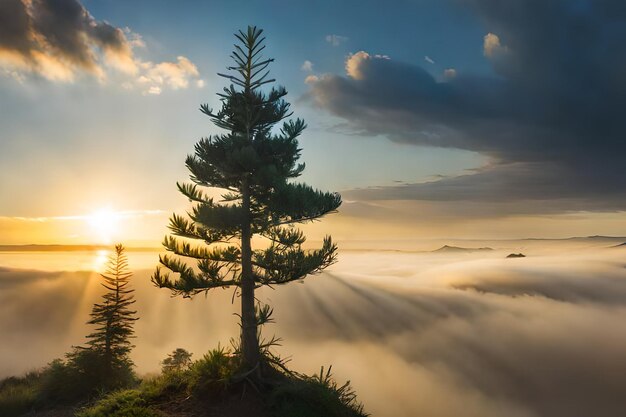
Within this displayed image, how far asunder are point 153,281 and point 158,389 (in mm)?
3561

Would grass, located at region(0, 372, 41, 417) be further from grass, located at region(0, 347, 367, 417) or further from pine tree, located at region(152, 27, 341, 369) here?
pine tree, located at region(152, 27, 341, 369)

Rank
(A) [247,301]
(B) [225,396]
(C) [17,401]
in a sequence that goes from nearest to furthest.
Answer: (B) [225,396] → (A) [247,301] → (C) [17,401]

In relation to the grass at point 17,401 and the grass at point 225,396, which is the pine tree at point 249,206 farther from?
the grass at point 17,401

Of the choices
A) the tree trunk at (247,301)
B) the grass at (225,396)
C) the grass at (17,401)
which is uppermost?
the tree trunk at (247,301)

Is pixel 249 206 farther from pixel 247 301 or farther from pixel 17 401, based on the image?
pixel 17 401

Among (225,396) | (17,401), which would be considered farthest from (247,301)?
(17,401)

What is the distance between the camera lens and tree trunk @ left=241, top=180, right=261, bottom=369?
1377 cm

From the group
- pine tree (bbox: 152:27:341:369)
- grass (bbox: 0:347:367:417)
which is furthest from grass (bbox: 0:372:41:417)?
pine tree (bbox: 152:27:341:369)

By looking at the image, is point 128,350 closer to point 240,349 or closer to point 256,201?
point 240,349

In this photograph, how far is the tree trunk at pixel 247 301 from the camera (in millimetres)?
13766

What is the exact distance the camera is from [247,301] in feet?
45.8

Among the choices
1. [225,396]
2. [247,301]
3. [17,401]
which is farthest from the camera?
[17,401]

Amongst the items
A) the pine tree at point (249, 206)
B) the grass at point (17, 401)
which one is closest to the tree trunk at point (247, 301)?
the pine tree at point (249, 206)

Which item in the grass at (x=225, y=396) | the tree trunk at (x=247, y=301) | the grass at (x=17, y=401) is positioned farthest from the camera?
the grass at (x=17, y=401)
